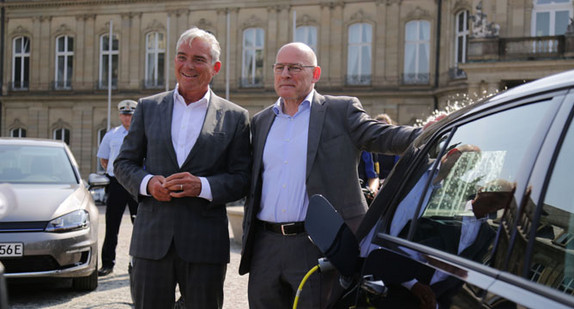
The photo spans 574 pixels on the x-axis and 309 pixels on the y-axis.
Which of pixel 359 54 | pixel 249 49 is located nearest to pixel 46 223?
pixel 359 54

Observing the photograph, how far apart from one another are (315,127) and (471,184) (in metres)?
1.55

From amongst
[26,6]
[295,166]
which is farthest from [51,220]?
[26,6]

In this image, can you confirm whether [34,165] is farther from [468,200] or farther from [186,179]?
[468,200]

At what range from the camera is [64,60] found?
38719 millimetres

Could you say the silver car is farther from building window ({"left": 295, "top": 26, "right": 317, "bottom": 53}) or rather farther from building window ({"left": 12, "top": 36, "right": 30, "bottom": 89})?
building window ({"left": 12, "top": 36, "right": 30, "bottom": 89})

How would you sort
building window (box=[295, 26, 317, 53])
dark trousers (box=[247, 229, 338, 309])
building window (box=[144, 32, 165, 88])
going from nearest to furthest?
1. dark trousers (box=[247, 229, 338, 309])
2. building window (box=[295, 26, 317, 53])
3. building window (box=[144, 32, 165, 88])

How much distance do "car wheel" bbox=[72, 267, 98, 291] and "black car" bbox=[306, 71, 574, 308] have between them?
5102 mm

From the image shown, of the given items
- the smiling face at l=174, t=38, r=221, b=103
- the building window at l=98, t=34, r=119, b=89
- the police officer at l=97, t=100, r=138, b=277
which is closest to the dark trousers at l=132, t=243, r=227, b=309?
the smiling face at l=174, t=38, r=221, b=103

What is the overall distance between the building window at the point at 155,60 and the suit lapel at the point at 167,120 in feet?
110

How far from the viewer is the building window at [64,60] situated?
1519 inches

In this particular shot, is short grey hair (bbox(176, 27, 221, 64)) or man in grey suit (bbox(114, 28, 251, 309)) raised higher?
short grey hair (bbox(176, 27, 221, 64))

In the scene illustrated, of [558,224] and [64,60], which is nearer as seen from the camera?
[558,224]

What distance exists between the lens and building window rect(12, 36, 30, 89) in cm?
3947

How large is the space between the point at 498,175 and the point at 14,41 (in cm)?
4172
